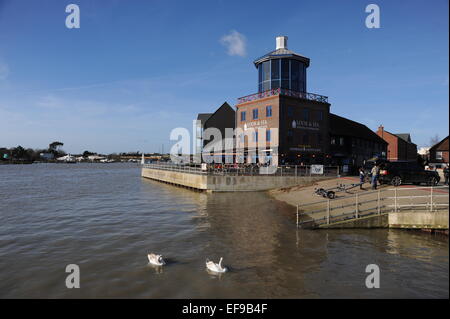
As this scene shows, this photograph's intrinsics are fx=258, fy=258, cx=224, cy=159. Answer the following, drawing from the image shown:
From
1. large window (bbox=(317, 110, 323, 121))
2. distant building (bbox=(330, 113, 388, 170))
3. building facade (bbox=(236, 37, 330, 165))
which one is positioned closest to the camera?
building facade (bbox=(236, 37, 330, 165))

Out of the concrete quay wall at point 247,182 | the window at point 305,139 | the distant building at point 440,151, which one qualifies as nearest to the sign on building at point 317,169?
the concrete quay wall at point 247,182

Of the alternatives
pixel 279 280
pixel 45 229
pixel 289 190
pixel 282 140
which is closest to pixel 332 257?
pixel 279 280

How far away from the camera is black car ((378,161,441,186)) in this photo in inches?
709

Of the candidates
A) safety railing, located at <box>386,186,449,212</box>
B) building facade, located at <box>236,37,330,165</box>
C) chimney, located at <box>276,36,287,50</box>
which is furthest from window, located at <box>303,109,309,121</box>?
safety railing, located at <box>386,186,449,212</box>

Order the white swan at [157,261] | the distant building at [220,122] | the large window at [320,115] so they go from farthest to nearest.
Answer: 1. the distant building at [220,122]
2. the large window at [320,115]
3. the white swan at [157,261]

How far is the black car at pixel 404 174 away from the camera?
18000 millimetres

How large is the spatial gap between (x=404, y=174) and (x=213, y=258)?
644 inches

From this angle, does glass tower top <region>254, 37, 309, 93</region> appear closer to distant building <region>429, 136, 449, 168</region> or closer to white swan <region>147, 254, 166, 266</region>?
distant building <region>429, 136, 449, 168</region>

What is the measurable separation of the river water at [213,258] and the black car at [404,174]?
27.3 ft

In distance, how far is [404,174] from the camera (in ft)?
59.7

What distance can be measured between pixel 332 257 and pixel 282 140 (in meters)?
21.6

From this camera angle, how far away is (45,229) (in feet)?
41.8

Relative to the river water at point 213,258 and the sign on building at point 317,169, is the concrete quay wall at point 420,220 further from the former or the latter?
the sign on building at point 317,169

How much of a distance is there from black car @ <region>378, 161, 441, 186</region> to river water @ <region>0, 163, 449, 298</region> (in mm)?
8331
